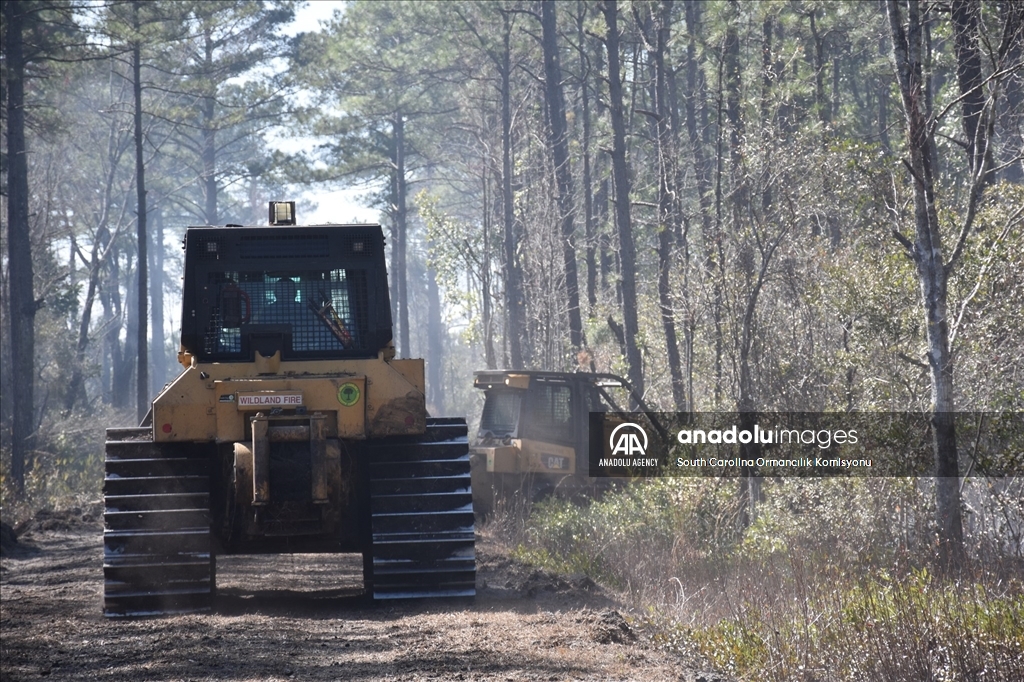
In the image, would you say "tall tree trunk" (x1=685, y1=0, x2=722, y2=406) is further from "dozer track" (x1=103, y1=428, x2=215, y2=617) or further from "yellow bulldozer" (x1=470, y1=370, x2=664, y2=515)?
"dozer track" (x1=103, y1=428, x2=215, y2=617)

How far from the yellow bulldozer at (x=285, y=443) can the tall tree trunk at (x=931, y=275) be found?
4.75m

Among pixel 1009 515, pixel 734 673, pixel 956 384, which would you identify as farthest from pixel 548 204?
pixel 734 673

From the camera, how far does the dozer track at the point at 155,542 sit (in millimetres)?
10039

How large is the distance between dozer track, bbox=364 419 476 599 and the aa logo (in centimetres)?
747

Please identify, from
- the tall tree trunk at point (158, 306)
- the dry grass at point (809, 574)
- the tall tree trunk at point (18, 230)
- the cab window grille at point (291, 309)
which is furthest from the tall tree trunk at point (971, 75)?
the tall tree trunk at point (158, 306)

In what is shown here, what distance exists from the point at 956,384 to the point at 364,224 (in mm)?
6938

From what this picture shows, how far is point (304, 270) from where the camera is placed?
11.0m

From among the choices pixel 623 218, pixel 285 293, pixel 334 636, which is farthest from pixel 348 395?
pixel 623 218

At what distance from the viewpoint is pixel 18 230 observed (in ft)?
92.1

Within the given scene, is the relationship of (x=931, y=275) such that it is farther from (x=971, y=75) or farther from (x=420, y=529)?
(x=971, y=75)

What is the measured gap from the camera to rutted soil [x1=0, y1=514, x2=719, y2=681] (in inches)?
297

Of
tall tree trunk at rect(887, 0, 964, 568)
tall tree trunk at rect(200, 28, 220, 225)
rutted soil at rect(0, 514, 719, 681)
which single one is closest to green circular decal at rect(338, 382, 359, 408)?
rutted soil at rect(0, 514, 719, 681)

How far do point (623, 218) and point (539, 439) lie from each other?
1119 centimetres

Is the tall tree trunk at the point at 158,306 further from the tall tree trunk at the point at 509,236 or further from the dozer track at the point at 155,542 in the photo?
the dozer track at the point at 155,542
